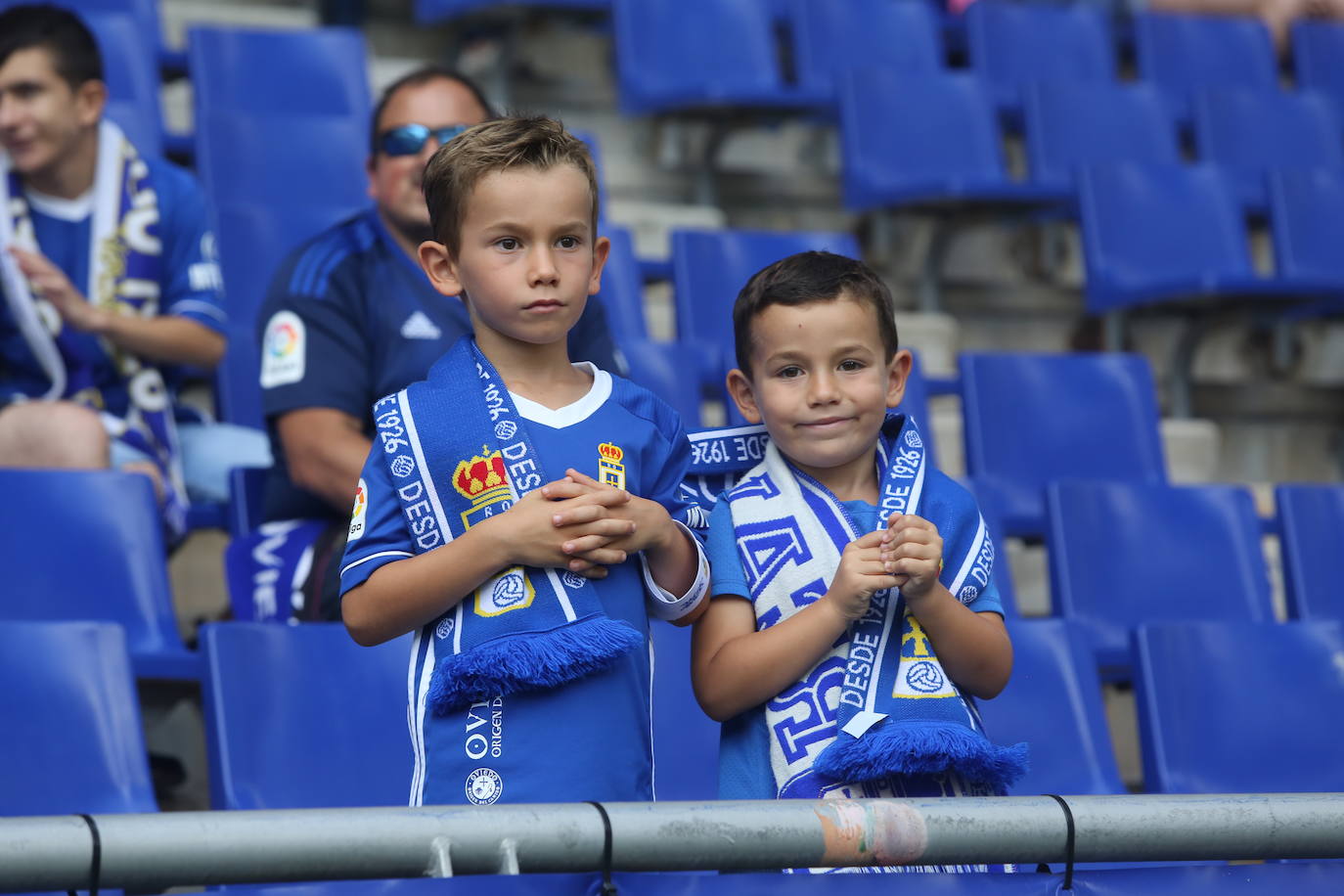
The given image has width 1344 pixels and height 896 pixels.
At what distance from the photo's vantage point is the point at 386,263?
241 cm

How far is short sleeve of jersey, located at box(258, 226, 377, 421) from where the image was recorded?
2.32 metres

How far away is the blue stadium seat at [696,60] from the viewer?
4289 millimetres

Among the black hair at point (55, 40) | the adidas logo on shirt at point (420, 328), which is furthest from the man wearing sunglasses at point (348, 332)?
the black hair at point (55, 40)

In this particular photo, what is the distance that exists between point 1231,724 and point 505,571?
1.34 meters

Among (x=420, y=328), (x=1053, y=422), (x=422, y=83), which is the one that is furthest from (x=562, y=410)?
(x=1053, y=422)

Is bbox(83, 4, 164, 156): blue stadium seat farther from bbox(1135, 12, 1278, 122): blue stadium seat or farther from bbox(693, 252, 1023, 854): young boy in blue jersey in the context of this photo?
bbox(1135, 12, 1278, 122): blue stadium seat

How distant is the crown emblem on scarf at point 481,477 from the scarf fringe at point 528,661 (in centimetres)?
12

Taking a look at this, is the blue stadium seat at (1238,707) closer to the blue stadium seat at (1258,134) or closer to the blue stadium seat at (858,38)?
the blue stadium seat at (858,38)

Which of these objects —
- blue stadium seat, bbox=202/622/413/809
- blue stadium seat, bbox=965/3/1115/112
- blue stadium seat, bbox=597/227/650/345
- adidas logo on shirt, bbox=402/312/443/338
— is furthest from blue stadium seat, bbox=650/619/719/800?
blue stadium seat, bbox=965/3/1115/112

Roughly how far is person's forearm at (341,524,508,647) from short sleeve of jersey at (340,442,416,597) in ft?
0.04

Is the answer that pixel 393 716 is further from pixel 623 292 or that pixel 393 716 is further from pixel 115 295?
pixel 623 292

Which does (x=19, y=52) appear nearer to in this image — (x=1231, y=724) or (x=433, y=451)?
(x=433, y=451)

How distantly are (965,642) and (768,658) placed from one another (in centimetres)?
17

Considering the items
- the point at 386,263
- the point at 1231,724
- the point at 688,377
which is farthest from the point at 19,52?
the point at 1231,724
